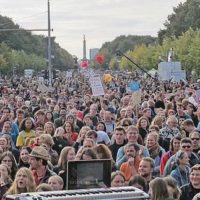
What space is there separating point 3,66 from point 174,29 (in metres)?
31.8

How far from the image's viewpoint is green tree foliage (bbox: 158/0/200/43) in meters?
117

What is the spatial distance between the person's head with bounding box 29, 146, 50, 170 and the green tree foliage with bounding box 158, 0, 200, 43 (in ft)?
346

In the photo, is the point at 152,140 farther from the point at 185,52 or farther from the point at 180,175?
the point at 185,52

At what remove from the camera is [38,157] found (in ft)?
29.7

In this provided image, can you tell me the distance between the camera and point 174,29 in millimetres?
121625

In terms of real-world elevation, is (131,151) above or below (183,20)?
below

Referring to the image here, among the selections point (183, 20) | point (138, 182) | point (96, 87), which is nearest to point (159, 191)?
point (138, 182)

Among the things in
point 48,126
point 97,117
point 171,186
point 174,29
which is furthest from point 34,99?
point 174,29

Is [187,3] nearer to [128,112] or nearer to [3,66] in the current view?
[3,66]

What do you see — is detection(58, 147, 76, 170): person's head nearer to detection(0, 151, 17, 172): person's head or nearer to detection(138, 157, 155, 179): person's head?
detection(0, 151, 17, 172): person's head

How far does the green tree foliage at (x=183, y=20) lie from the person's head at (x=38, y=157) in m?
106

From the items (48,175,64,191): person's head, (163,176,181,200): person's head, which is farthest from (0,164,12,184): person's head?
(163,176,181,200): person's head

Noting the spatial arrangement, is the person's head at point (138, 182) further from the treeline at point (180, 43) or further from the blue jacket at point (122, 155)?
the treeline at point (180, 43)

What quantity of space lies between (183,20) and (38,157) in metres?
113
